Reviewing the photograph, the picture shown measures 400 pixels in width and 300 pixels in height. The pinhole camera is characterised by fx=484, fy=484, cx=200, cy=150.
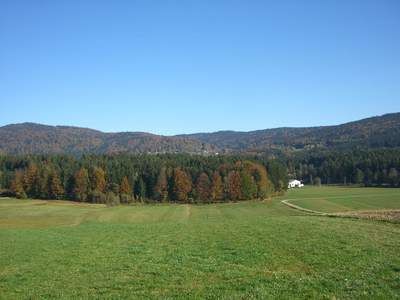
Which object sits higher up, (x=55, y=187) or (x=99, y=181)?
(x=99, y=181)

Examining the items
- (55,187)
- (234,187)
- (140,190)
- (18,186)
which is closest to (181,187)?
(140,190)

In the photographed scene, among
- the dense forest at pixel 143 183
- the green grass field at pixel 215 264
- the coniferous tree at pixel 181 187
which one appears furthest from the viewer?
the coniferous tree at pixel 181 187

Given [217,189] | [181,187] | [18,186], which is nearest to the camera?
[217,189]

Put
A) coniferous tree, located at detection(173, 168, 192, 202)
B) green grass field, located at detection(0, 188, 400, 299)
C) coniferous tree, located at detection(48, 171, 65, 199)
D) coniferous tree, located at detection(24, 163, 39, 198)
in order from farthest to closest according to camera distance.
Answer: coniferous tree, located at detection(24, 163, 39, 198) → coniferous tree, located at detection(173, 168, 192, 202) → coniferous tree, located at detection(48, 171, 65, 199) → green grass field, located at detection(0, 188, 400, 299)

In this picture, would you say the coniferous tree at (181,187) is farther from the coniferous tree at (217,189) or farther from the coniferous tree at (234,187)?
the coniferous tree at (234,187)

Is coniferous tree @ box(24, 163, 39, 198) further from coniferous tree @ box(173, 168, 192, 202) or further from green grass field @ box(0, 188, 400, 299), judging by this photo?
green grass field @ box(0, 188, 400, 299)

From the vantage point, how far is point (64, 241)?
32875 millimetres

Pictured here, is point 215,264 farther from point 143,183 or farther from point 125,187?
point 143,183

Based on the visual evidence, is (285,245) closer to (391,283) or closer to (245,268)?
(245,268)

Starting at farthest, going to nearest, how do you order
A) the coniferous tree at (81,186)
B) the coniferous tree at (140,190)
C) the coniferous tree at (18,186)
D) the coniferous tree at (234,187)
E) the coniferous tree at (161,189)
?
the coniferous tree at (140,190), the coniferous tree at (161,189), the coniferous tree at (18,186), the coniferous tree at (81,186), the coniferous tree at (234,187)

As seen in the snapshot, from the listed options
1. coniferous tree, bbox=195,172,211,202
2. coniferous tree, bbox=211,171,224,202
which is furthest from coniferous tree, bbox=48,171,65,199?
coniferous tree, bbox=211,171,224,202

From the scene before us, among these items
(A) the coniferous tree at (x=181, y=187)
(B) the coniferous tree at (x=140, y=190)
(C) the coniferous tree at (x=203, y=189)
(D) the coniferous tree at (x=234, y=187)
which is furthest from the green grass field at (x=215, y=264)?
(B) the coniferous tree at (x=140, y=190)

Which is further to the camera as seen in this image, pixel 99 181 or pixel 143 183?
pixel 143 183

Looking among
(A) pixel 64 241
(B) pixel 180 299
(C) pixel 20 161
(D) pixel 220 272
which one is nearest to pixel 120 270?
(D) pixel 220 272
